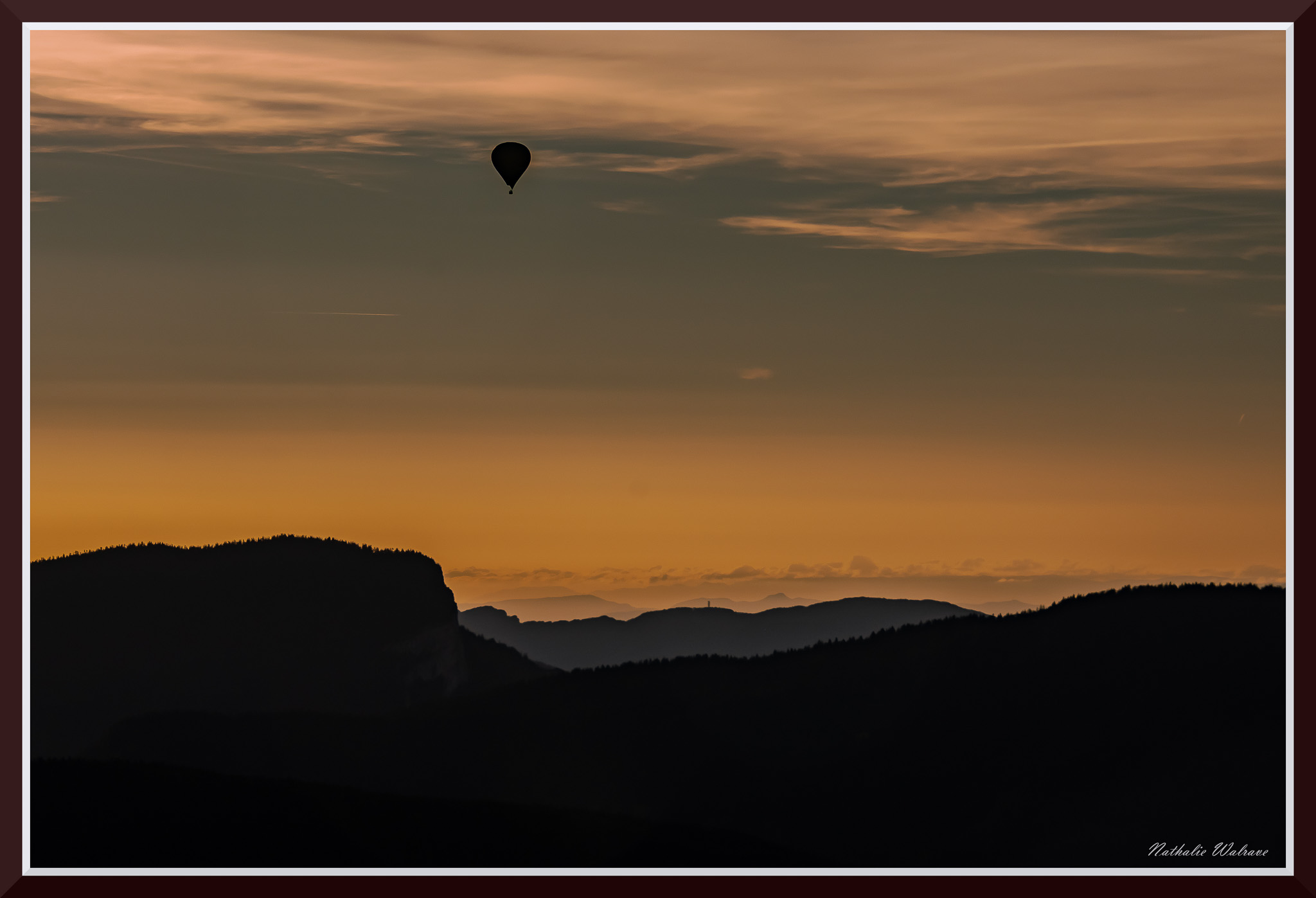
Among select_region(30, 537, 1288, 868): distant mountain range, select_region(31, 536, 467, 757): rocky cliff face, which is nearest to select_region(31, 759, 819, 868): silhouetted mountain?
select_region(30, 537, 1288, 868): distant mountain range

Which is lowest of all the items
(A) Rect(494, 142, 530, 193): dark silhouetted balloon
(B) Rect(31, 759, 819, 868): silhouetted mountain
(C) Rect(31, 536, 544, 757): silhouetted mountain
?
(B) Rect(31, 759, 819, 868): silhouetted mountain

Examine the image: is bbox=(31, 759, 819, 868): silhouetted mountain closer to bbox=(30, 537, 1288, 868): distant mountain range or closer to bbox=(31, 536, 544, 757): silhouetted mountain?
bbox=(30, 537, 1288, 868): distant mountain range

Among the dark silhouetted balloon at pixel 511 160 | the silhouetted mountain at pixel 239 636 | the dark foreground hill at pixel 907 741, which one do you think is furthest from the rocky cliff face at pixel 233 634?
the dark silhouetted balloon at pixel 511 160

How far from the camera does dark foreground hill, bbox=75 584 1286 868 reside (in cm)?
2653

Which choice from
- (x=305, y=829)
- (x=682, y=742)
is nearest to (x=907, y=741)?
(x=682, y=742)

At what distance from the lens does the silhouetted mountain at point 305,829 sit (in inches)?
945

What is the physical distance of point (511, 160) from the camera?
24453 mm

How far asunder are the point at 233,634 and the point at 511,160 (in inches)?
1853

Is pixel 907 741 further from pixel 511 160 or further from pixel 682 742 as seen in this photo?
pixel 511 160

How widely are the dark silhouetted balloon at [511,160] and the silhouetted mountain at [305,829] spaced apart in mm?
13996

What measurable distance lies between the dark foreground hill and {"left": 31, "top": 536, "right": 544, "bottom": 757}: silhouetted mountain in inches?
62.4

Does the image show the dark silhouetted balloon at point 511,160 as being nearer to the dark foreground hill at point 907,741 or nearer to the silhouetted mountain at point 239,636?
the silhouetted mountain at point 239,636
